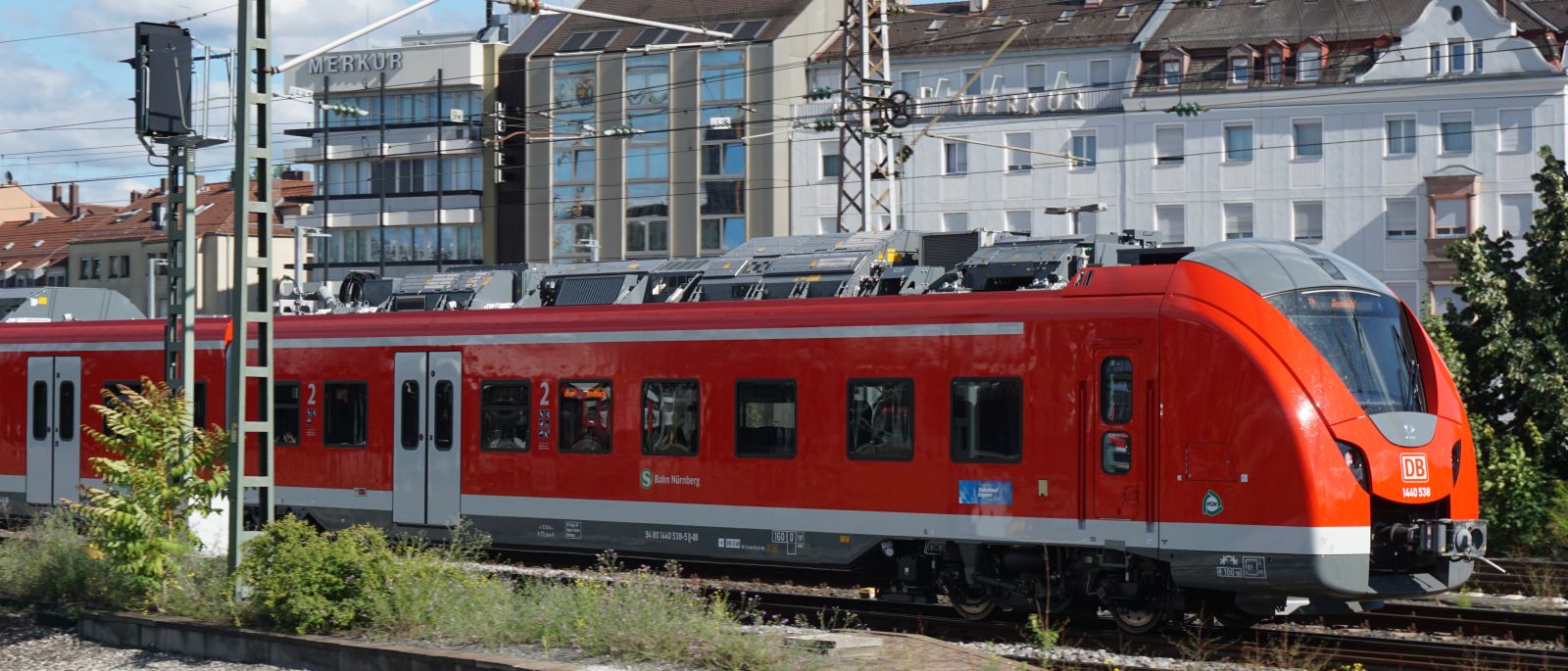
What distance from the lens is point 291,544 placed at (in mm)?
13125

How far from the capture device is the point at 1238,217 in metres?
51.1

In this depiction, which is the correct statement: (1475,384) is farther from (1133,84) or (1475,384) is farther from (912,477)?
(1133,84)

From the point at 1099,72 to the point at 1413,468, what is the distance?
40.8 metres

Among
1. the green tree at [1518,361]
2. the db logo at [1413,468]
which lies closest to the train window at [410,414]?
the db logo at [1413,468]

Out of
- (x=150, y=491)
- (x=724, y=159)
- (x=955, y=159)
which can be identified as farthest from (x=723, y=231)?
(x=150, y=491)

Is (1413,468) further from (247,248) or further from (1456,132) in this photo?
(1456,132)

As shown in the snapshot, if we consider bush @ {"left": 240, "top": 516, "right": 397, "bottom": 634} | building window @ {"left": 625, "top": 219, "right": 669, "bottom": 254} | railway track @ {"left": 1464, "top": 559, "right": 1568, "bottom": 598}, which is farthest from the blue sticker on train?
building window @ {"left": 625, "top": 219, "right": 669, "bottom": 254}

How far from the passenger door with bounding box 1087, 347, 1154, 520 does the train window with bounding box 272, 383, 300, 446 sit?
9.85 m

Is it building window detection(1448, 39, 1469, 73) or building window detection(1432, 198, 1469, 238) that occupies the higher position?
building window detection(1448, 39, 1469, 73)

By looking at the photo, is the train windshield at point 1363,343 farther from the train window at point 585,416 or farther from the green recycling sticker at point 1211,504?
the train window at point 585,416

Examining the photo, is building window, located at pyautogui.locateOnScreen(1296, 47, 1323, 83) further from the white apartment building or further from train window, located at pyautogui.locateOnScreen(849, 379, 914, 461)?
train window, located at pyautogui.locateOnScreen(849, 379, 914, 461)

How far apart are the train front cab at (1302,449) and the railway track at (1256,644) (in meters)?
0.40

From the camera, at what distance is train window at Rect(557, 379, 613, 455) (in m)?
17.2

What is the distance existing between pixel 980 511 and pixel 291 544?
18.5 ft
